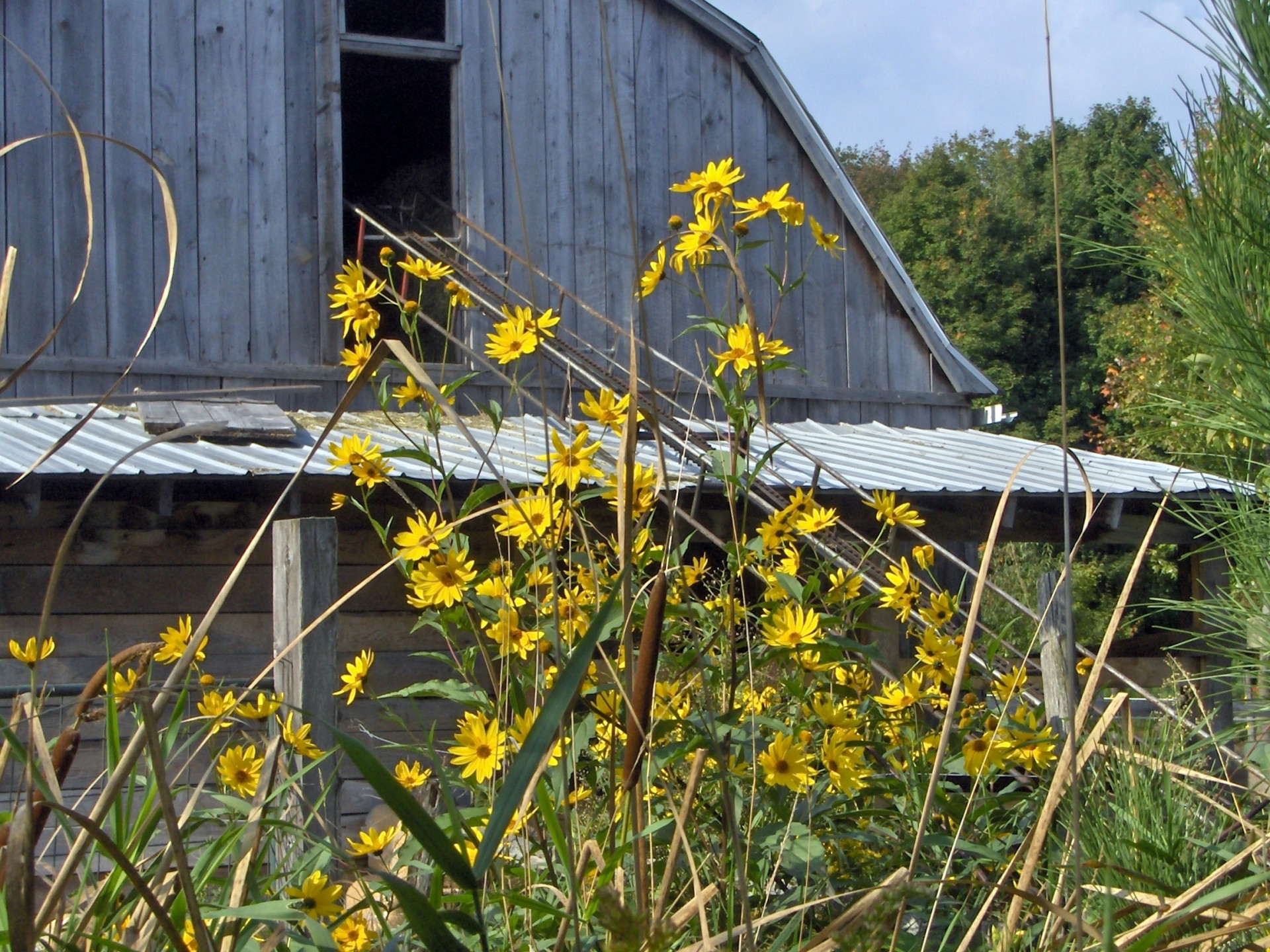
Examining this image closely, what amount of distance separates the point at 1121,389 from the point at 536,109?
12.8 meters

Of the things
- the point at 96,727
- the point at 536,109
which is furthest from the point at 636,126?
the point at 96,727

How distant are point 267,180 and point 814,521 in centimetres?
577

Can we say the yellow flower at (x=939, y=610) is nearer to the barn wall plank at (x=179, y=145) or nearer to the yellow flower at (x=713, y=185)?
the yellow flower at (x=713, y=185)

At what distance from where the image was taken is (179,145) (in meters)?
6.79

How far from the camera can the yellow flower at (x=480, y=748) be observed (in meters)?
1.50

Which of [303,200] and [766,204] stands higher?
[303,200]

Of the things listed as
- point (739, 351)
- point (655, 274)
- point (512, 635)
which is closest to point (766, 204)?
point (655, 274)

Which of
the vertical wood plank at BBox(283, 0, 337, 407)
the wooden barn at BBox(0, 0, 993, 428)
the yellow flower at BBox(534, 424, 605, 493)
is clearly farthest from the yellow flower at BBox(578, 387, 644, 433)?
the vertical wood plank at BBox(283, 0, 337, 407)

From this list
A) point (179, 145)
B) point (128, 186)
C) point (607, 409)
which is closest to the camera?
point (607, 409)

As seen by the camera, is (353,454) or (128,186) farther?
(128,186)

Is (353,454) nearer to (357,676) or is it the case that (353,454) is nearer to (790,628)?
(357,676)

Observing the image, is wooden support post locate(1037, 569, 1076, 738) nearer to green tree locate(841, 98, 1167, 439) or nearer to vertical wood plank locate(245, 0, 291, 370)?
vertical wood plank locate(245, 0, 291, 370)

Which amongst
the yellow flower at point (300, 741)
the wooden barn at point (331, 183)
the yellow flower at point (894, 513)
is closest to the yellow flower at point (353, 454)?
the yellow flower at point (300, 741)

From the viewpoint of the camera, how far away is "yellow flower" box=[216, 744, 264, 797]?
5.45 ft
